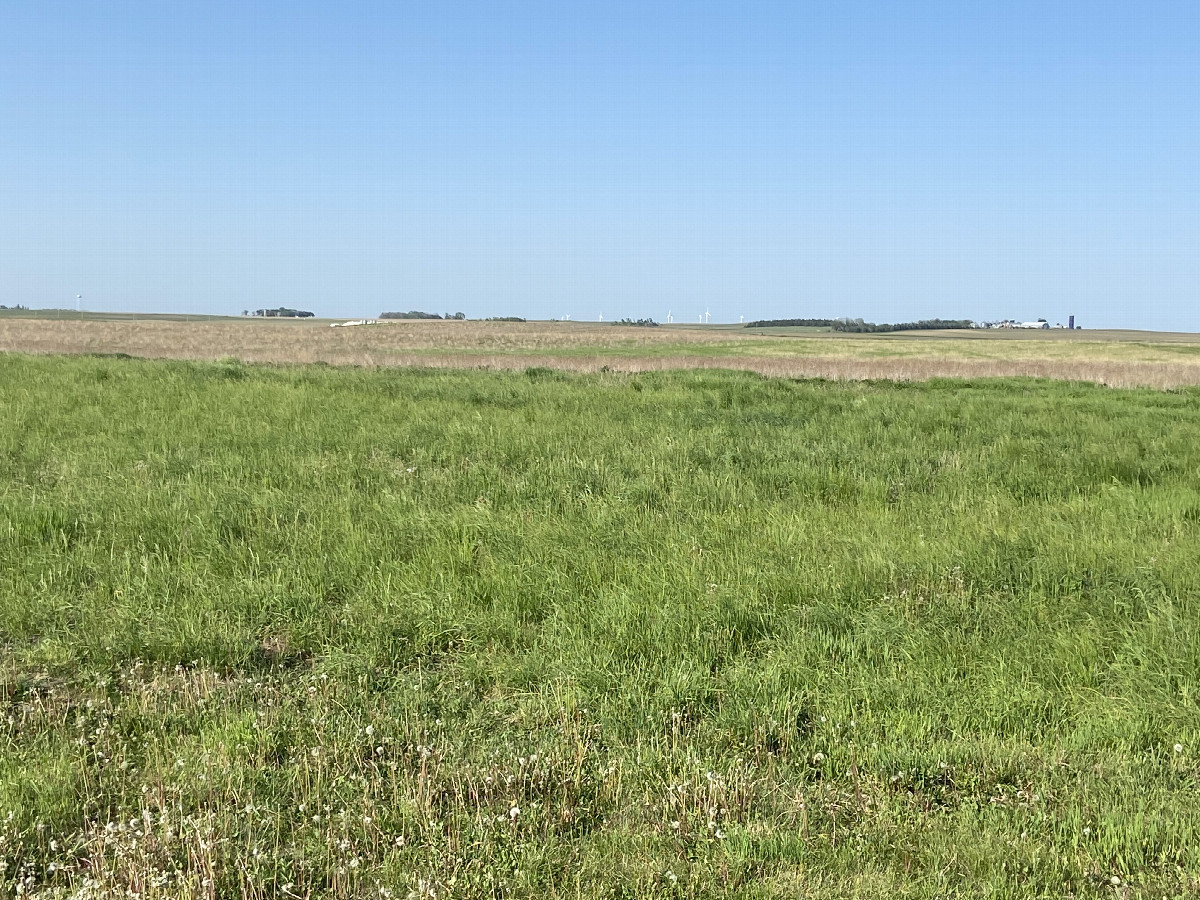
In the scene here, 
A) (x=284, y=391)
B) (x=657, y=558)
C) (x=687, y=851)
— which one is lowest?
(x=687, y=851)

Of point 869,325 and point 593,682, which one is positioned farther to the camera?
point 869,325

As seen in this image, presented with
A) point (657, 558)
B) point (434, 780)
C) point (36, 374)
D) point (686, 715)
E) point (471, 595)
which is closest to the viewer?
point (434, 780)

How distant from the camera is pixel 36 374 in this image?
1686 centimetres

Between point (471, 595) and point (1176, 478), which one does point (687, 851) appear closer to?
point (471, 595)

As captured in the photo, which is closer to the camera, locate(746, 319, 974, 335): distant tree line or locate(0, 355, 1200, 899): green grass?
locate(0, 355, 1200, 899): green grass

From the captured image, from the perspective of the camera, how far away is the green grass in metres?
2.77

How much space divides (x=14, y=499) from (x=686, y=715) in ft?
21.4

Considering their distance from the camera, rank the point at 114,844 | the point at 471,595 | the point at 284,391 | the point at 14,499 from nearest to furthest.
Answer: the point at 114,844, the point at 471,595, the point at 14,499, the point at 284,391

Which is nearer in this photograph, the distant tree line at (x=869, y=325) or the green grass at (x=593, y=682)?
the green grass at (x=593, y=682)

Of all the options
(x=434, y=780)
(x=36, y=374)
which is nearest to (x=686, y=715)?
(x=434, y=780)

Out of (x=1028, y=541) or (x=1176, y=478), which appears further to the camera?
(x=1176, y=478)

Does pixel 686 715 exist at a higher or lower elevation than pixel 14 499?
lower

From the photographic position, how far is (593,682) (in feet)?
13.0

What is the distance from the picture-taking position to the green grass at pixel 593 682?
9.08 ft
